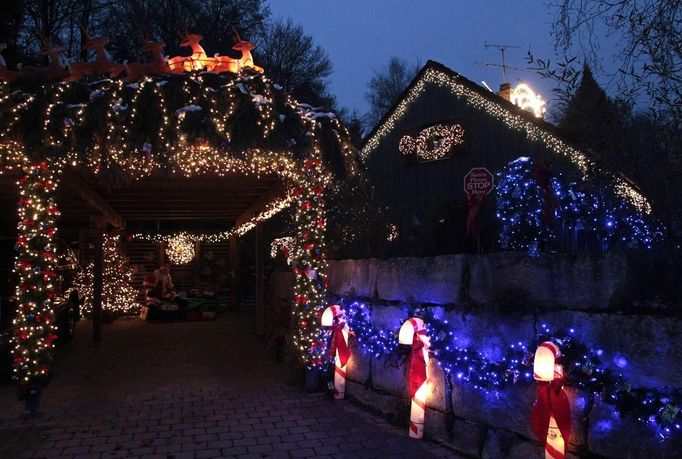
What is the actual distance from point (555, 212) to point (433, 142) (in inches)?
450

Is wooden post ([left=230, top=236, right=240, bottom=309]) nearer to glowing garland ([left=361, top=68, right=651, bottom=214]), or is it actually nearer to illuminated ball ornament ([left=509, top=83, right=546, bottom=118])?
glowing garland ([left=361, top=68, right=651, bottom=214])

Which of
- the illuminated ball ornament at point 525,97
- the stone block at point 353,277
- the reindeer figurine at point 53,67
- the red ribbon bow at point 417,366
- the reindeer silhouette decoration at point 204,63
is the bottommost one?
the red ribbon bow at point 417,366

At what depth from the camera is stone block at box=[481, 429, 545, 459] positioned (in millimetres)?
4199

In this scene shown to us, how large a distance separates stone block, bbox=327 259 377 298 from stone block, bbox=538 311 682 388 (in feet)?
9.81

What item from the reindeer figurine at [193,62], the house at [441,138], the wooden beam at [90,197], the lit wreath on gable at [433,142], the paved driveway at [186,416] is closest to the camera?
the paved driveway at [186,416]

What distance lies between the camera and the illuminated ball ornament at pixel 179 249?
17.6 meters

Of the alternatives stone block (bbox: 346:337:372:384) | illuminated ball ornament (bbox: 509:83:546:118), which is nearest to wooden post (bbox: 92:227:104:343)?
stone block (bbox: 346:337:372:384)

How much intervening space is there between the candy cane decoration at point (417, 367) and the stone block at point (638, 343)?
164cm

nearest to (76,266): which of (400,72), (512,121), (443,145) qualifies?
(443,145)

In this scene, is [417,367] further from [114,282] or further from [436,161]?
[114,282]

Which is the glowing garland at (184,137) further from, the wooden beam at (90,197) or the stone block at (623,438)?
the stone block at (623,438)

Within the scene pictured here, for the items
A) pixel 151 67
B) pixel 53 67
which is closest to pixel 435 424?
pixel 151 67

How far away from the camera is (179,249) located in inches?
692

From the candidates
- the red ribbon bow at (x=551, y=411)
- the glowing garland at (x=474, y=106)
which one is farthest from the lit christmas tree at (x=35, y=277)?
the glowing garland at (x=474, y=106)
